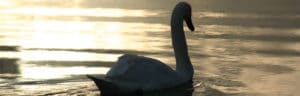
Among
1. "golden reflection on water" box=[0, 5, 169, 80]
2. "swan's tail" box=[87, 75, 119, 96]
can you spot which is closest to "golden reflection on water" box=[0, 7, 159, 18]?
"golden reflection on water" box=[0, 5, 169, 80]

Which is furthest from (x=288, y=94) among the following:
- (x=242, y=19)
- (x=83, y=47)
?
(x=242, y=19)

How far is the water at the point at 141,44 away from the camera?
1141cm

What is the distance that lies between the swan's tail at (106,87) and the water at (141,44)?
0.45 meters

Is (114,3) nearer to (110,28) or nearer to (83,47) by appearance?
(110,28)

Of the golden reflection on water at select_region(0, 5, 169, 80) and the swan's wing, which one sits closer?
the swan's wing

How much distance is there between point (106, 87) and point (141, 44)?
17.4 ft

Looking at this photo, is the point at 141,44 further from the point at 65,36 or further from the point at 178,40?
the point at 178,40

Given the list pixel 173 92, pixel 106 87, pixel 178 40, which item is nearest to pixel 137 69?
pixel 106 87

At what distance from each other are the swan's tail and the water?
0.45m

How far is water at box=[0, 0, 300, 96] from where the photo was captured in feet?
37.4

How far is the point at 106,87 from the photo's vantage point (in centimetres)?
1008

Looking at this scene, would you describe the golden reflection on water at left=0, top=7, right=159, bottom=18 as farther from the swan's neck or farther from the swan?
the swan

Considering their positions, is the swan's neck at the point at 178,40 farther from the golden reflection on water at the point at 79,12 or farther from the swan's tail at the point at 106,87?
the golden reflection on water at the point at 79,12

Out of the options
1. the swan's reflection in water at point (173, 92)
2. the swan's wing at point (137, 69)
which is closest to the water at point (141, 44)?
the swan's reflection in water at point (173, 92)
